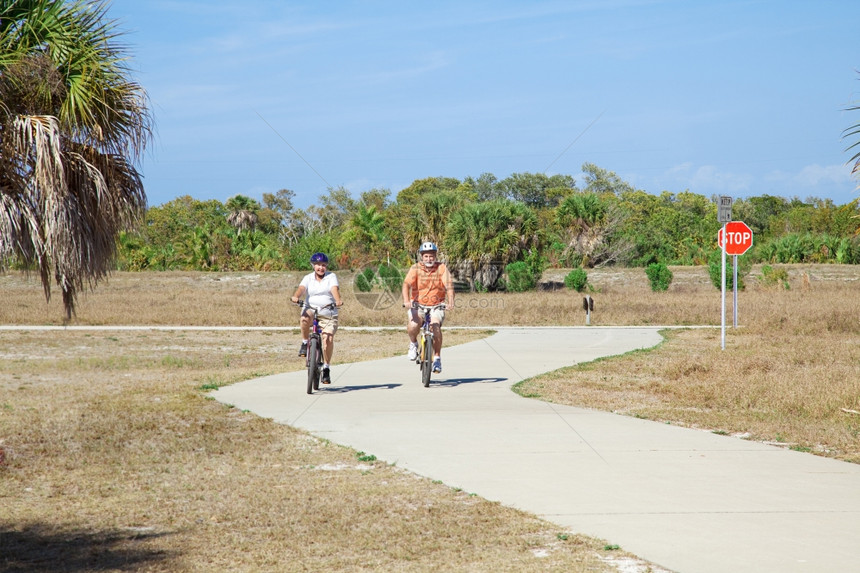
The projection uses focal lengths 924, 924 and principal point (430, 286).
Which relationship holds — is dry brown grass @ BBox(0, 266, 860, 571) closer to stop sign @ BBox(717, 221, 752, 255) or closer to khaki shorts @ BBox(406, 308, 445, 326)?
khaki shorts @ BBox(406, 308, 445, 326)

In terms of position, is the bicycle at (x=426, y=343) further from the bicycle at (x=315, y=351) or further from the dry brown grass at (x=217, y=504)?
the dry brown grass at (x=217, y=504)

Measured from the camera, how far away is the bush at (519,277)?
1737 inches

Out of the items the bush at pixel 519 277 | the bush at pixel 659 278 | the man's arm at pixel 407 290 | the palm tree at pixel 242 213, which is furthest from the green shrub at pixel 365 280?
the palm tree at pixel 242 213

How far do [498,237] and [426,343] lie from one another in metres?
31.2

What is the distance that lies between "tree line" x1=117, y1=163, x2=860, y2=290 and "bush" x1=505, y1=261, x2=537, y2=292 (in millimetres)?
815

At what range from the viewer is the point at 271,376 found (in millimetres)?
14773

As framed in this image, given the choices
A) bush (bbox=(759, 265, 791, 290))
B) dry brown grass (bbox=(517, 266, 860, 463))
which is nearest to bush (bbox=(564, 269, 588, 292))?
bush (bbox=(759, 265, 791, 290))

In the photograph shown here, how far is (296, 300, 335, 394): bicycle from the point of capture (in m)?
12.5

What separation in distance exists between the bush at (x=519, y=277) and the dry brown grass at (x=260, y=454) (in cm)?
2052

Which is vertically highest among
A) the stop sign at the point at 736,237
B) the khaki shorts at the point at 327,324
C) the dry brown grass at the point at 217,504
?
the stop sign at the point at 736,237

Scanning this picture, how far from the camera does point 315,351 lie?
12.5 m

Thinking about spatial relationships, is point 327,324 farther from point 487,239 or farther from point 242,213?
point 242,213

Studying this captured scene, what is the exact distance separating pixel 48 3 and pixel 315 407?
211 inches

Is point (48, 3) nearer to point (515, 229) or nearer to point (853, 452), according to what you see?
point (853, 452)
